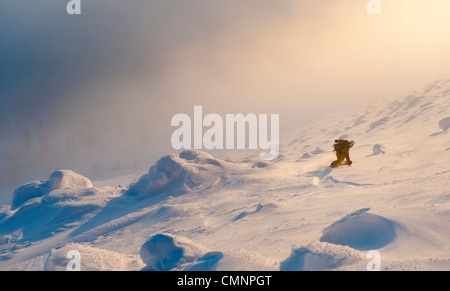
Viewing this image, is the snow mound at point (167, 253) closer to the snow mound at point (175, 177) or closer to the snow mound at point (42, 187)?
the snow mound at point (175, 177)

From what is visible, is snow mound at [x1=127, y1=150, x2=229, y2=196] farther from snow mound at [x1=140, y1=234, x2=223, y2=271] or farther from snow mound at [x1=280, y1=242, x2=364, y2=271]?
snow mound at [x1=280, y1=242, x2=364, y2=271]

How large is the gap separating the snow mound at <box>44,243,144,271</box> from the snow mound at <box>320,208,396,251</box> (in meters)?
3.52

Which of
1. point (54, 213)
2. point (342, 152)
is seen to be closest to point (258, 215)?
point (342, 152)

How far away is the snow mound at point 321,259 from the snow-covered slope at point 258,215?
0.02 metres

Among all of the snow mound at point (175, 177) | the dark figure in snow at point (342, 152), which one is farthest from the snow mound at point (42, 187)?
the dark figure in snow at point (342, 152)

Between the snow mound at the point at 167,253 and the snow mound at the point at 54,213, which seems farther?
the snow mound at the point at 54,213

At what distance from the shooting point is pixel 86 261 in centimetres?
546

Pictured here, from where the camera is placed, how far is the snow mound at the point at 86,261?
5371 millimetres

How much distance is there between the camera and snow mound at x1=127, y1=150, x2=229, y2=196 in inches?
477

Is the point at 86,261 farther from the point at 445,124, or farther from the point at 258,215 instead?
the point at 445,124

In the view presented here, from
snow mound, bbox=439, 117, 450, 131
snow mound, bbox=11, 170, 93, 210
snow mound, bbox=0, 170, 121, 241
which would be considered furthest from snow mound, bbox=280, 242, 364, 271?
snow mound, bbox=11, 170, 93, 210
